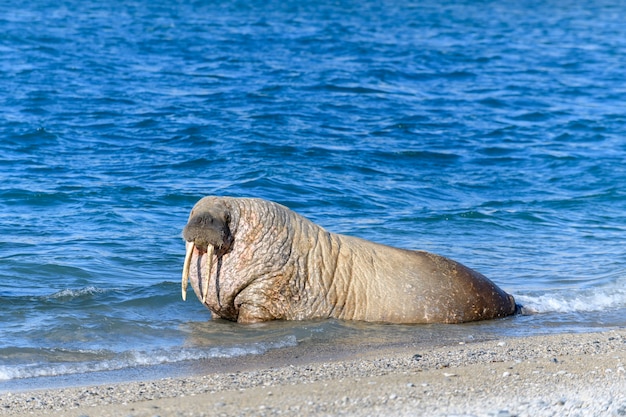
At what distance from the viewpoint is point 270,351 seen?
7.89 m

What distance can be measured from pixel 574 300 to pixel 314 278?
2759mm

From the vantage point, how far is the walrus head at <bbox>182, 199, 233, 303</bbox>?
27.0 ft

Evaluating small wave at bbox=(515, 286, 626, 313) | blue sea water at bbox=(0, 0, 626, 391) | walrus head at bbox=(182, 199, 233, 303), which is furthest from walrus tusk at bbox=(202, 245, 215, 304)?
small wave at bbox=(515, 286, 626, 313)

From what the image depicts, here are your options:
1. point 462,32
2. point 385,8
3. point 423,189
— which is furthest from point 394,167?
point 385,8

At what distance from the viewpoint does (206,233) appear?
8258 millimetres

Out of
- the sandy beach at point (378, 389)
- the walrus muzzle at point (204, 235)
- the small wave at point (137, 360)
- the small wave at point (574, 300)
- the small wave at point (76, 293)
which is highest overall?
the walrus muzzle at point (204, 235)

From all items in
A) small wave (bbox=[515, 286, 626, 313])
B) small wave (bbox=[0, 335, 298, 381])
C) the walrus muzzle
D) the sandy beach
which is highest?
the walrus muzzle

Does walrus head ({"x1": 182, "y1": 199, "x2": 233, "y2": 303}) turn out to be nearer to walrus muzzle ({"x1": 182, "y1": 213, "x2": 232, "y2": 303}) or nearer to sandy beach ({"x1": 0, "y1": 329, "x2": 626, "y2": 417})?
walrus muzzle ({"x1": 182, "y1": 213, "x2": 232, "y2": 303})

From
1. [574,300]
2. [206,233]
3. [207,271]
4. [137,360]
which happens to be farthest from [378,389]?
[574,300]

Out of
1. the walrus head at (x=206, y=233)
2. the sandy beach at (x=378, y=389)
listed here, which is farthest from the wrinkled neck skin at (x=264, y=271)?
the sandy beach at (x=378, y=389)

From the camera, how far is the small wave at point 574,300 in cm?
967

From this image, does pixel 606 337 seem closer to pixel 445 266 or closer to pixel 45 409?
pixel 445 266

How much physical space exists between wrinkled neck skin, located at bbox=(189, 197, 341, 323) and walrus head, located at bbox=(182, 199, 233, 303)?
0.41 feet

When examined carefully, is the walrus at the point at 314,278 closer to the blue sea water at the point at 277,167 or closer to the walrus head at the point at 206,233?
the walrus head at the point at 206,233
